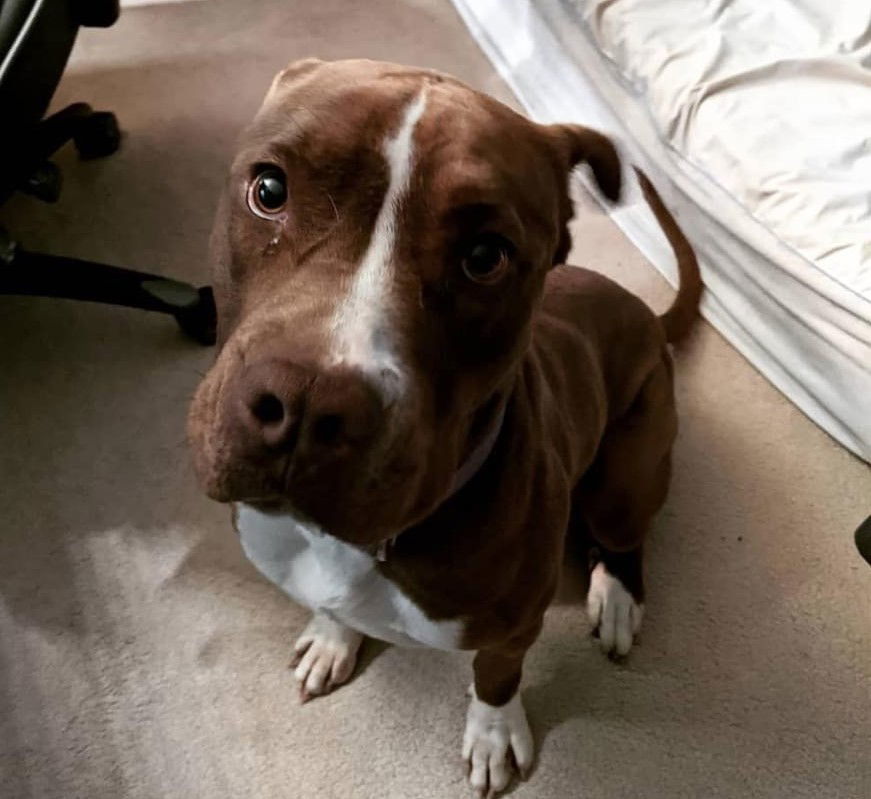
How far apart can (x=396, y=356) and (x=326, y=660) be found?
0.99m

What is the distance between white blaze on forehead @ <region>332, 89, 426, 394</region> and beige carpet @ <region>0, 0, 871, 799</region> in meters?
1.05

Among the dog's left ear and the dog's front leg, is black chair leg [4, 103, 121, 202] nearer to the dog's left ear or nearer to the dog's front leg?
the dog's left ear

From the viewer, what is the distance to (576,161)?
4.55 feet

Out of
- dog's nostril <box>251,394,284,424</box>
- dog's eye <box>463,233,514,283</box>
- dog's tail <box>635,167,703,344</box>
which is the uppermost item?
dog's eye <box>463,233,514,283</box>

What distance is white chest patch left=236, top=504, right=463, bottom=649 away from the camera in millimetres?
1438

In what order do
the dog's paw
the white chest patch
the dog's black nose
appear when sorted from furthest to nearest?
the dog's paw < the white chest patch < the dog's black nose

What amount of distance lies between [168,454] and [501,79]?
160cm

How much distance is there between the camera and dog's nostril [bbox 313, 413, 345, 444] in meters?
0.99

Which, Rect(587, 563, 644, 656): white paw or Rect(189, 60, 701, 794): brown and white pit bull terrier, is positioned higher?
Rect(189, 60, 701, 794): brown and white pit bull terrier

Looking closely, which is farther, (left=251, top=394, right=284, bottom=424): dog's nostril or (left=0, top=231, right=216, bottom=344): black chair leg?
(left=0, top=231, right=216, bottom=344): black chair leg

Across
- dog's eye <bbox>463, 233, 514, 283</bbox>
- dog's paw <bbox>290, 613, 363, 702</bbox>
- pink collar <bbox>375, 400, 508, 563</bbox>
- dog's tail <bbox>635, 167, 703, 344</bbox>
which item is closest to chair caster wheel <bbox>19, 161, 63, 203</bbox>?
dog's paw <bbox>290, 613, 363, 702</bbox>

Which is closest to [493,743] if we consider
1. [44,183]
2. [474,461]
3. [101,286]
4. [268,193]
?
[474,461]

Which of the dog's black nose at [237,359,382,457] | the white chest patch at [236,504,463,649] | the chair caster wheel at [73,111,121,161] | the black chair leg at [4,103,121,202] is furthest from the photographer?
the chair caster wheel at [73,111,121,161]

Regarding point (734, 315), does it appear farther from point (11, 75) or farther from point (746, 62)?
point (11, 75)
